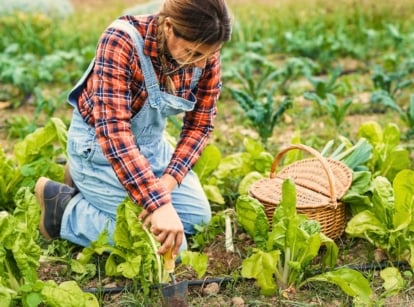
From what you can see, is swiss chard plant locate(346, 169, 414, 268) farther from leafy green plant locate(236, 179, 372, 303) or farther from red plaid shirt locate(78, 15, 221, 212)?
red plaid shirt locate(78, 15, 221, 212)

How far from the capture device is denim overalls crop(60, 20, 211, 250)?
3.28 metres

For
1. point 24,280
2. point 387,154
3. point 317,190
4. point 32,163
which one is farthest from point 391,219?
point 32,163

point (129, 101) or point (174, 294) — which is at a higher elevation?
point (129, 101)

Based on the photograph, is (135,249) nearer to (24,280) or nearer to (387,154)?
(24,280)

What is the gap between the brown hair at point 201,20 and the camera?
2711 mm

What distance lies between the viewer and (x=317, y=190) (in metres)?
3.39

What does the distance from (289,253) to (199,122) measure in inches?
30.0

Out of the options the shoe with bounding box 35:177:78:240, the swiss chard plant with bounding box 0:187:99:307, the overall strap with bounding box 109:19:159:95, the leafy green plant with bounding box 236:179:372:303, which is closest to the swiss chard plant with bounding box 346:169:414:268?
the leafy green plant with bounding box 236:179:372:303

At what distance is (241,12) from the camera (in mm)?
9570

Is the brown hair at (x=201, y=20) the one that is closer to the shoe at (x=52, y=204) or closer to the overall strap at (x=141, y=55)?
the overall strap at (x=141, y=55)

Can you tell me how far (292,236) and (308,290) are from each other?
0.86 feet

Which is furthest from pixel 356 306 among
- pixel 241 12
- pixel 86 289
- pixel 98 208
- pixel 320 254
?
pixel 241 12

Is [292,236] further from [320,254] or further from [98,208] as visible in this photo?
[98,208]

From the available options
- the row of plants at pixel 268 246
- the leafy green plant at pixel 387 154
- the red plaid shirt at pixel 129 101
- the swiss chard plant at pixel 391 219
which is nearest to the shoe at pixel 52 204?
the row of plants at pixel 268 246
